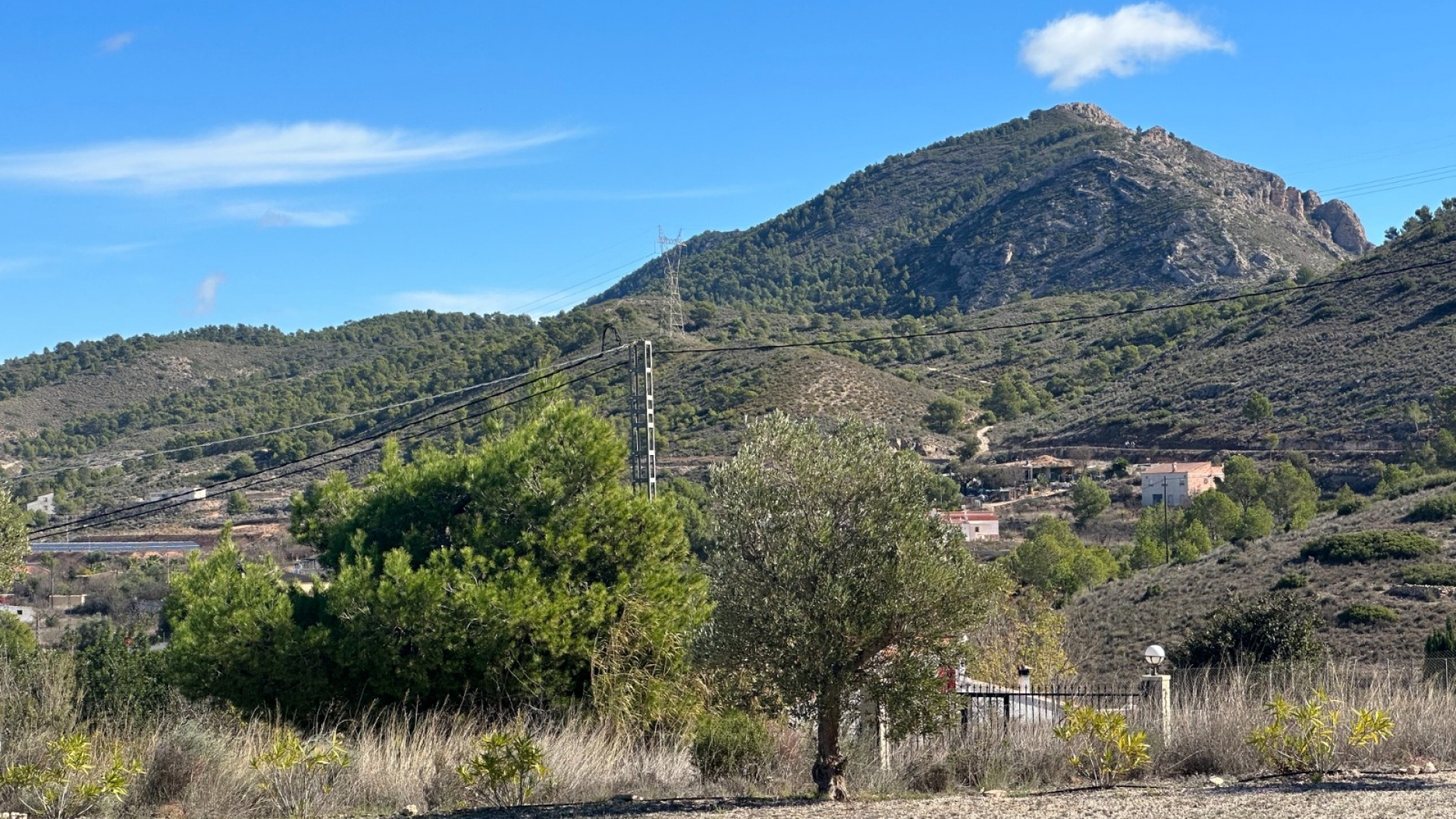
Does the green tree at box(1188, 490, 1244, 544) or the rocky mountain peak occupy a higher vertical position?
the rocky mountain peak

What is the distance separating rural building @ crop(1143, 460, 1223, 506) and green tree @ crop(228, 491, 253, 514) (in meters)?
33.7

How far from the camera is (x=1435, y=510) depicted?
31.7 meters

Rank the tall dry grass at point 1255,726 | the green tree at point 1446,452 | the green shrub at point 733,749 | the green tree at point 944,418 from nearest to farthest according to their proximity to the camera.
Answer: the tall dry grass at point 1255,726 → the green shrub at point 733,749 → the green tree at point 1446,452 → the green tree at point 944,418

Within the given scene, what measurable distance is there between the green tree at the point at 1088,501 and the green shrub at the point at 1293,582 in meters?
21.0

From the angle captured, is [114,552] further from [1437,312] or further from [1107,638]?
[1437,312]

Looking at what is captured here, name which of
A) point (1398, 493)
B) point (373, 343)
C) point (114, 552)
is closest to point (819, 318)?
point (373, 343)

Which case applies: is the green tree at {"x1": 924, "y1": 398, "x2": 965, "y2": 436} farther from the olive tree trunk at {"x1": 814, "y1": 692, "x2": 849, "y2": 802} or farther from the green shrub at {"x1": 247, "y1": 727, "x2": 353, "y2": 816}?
the green shrub at {"x1": 247, "y1": 727, "x2": 353, "y2": 816}

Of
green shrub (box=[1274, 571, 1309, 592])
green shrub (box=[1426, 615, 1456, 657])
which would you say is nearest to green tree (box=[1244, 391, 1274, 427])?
green shrub (box=[1274, 571, 1309, 592])

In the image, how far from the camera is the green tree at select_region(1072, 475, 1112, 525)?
5009cm

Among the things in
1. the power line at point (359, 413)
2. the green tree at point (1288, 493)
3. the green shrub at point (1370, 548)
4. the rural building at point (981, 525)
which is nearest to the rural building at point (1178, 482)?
the green tree at point (1288, 493)

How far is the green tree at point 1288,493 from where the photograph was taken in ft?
142

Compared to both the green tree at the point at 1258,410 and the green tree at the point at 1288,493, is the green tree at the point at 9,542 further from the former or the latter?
the green tree at the point at 1258,410

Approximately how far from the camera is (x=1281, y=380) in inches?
2131

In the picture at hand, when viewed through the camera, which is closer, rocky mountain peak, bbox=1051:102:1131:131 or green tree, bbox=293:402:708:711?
green tree, bbox=293:402:708:711
